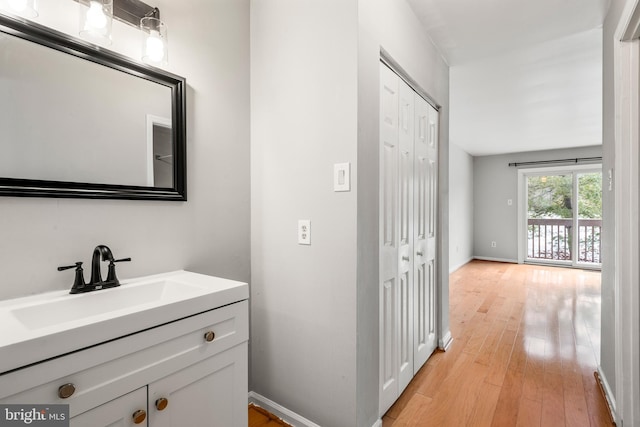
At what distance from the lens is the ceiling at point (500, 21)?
190 centimetres

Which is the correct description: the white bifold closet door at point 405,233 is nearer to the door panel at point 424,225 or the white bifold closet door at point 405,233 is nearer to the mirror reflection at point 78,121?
the door panel at point 424,225

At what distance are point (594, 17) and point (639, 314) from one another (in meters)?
1.89

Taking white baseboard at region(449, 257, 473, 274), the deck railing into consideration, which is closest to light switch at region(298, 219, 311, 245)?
white baseboard at region(449, 257, 473, 274)

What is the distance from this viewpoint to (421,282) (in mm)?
2199

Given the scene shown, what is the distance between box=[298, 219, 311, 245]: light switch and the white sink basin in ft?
1.84

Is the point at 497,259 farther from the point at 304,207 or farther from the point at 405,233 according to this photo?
the point at 304,207

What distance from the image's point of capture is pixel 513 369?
2.24 meters

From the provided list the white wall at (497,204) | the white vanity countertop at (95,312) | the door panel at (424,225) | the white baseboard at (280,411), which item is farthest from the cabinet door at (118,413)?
the white wall at (497,204)

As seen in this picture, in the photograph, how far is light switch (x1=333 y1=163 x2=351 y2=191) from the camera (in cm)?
140

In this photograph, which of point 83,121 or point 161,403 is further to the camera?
point 83,121

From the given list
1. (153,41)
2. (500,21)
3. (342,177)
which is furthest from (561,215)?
(153,41)

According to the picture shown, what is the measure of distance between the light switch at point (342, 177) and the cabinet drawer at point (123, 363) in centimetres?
69

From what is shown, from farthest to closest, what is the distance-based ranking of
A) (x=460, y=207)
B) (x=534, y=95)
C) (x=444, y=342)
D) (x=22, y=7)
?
1. (x=460, y=207)
2. (x=534, y=95)
3. (x=444, y=342)
4. (x=22, y=7)

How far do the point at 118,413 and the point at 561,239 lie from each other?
7789mm
